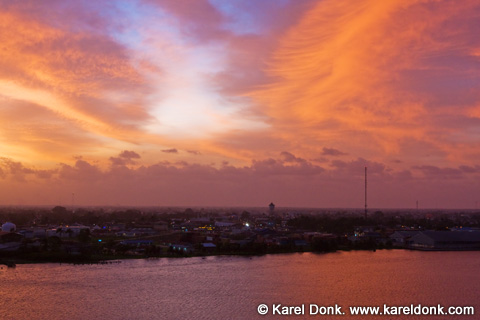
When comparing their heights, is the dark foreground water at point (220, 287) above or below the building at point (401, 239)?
below

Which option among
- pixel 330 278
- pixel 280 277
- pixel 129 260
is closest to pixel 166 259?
pixel 129 260

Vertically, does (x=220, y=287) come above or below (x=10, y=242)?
below

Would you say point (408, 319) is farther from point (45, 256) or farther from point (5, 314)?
point (45, 256)
